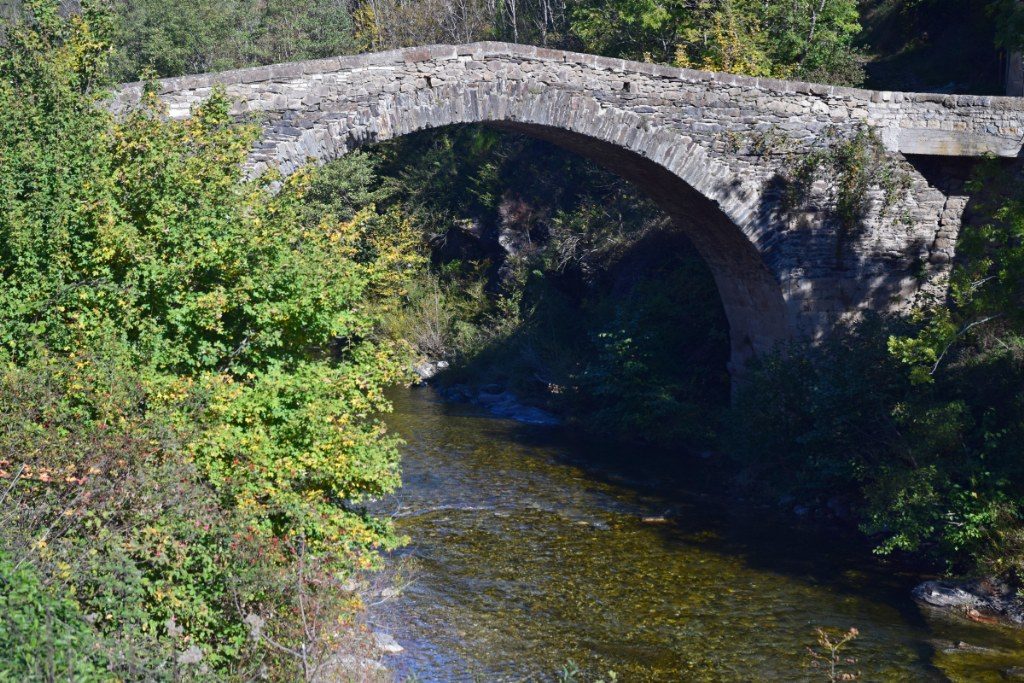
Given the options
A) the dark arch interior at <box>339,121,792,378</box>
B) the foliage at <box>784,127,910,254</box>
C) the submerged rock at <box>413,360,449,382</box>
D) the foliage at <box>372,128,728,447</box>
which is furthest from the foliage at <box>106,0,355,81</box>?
the foliage at <box>784,127,910,254</box>

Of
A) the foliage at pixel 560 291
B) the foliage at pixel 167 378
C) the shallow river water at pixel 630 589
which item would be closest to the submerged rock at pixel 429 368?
the foliage at pixel 560 291

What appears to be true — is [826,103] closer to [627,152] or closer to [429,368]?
[627,152]


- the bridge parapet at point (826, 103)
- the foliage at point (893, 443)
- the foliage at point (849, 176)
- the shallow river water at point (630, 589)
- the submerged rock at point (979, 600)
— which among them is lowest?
the shallow river water at point (630, 589)

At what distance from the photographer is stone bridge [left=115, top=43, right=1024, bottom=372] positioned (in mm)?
9945

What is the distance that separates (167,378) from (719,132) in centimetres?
710

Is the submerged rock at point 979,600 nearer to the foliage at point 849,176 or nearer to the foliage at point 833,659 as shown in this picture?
the foliage at point 833,659

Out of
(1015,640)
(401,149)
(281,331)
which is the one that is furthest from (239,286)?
(401,149)

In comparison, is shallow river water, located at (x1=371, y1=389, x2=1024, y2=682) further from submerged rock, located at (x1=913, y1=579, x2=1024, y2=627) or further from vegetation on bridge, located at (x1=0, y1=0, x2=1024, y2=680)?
vegetation on bridge, located at (x1=0, y1=0, x2=1024, y2=680)

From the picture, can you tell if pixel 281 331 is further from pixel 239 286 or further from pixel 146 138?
pixel 146 138

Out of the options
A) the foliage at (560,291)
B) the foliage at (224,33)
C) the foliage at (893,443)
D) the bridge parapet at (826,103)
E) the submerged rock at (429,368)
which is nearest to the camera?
the foliage at (893,443)

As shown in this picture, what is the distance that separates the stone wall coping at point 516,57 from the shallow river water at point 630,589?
464 centimetres

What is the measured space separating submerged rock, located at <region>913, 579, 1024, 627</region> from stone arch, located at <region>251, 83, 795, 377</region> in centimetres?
406

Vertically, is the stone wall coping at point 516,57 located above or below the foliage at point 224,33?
below

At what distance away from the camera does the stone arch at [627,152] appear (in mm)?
9914
